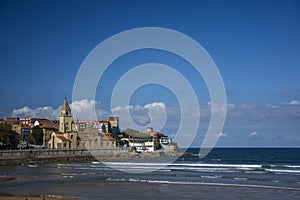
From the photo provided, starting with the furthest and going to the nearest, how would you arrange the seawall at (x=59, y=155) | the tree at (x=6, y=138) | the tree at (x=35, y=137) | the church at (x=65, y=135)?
the tree at (x=35, y=137)
the church at (x=65, y=135)
the tree at (x=6, y=138)
the seawall at (x=59, y=155)

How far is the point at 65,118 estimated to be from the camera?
9600cm

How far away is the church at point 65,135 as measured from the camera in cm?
8525

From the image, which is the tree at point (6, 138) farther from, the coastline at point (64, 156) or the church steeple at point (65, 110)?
the church steeple at point (65, 110)

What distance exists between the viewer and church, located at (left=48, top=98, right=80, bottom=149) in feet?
280

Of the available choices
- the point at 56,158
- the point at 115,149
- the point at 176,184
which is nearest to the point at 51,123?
the point at 115,149

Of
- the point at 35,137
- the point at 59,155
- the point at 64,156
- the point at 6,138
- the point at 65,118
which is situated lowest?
the point at 64,156

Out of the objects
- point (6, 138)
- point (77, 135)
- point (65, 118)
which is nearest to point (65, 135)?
point (77, 135)

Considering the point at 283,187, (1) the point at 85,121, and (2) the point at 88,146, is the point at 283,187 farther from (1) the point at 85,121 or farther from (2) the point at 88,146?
(1) the point at 85,121

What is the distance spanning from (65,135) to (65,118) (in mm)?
8389

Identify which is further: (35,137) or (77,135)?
(35,137)

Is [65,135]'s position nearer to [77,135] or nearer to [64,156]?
[77,135]

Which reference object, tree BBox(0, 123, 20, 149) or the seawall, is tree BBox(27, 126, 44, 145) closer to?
the seawall

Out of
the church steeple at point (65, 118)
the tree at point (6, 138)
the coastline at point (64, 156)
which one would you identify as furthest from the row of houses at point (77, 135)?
the tree at point (6, 138)

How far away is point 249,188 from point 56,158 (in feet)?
157
